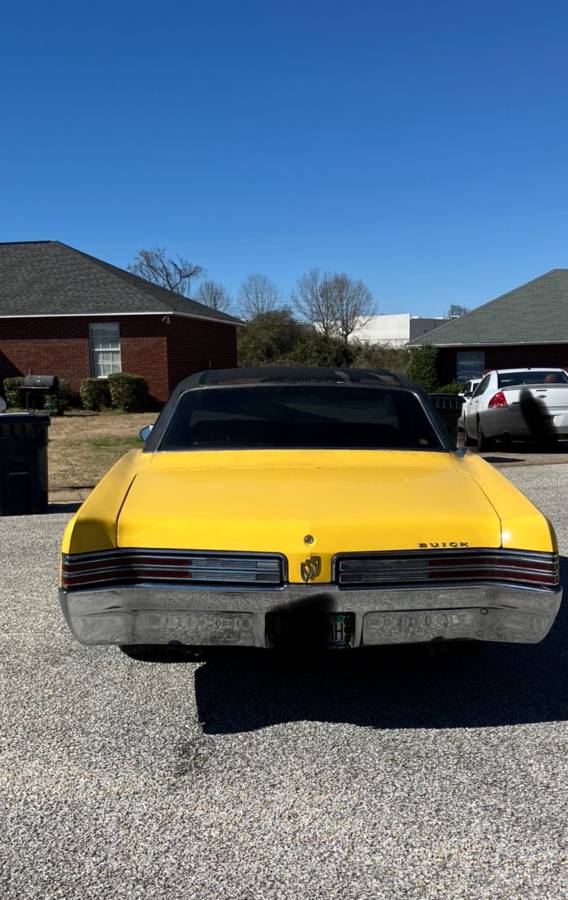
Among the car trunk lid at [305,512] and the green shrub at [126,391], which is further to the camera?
the green shrub at [126,391]

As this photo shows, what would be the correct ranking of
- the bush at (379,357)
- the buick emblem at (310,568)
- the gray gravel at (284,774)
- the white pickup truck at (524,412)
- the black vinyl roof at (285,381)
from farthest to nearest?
the bush at (379,357) → the white pickup truck at (524,412) → the black vinyl roof at (285,381) → the buick emblem at (310,568) → the gray gravel at (284,774)

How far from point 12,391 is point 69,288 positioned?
447 cm

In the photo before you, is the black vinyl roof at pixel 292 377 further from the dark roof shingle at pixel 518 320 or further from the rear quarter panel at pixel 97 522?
the dark roof shingle at pixel 518 320

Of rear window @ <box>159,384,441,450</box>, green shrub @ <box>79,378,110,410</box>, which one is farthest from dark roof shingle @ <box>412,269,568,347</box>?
rear window @ <box>159,384,441,450</box>

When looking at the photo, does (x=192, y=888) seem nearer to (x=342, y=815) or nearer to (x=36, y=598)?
(x=342, y=815)

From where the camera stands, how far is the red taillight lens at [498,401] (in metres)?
13.8

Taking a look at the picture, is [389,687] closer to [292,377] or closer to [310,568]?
[310,568]

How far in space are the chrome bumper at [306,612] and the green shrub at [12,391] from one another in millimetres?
22264

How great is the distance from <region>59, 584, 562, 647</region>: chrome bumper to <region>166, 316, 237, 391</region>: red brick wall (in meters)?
22.9

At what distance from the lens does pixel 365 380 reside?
498cm

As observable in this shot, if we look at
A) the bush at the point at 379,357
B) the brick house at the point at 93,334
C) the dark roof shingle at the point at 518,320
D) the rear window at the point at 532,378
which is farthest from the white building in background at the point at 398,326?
the rear window at the point at 532,378

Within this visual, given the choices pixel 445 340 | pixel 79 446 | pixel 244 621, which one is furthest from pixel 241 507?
pixel 445 340

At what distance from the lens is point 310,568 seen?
3.15m

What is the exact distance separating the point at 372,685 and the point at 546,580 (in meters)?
1.14
